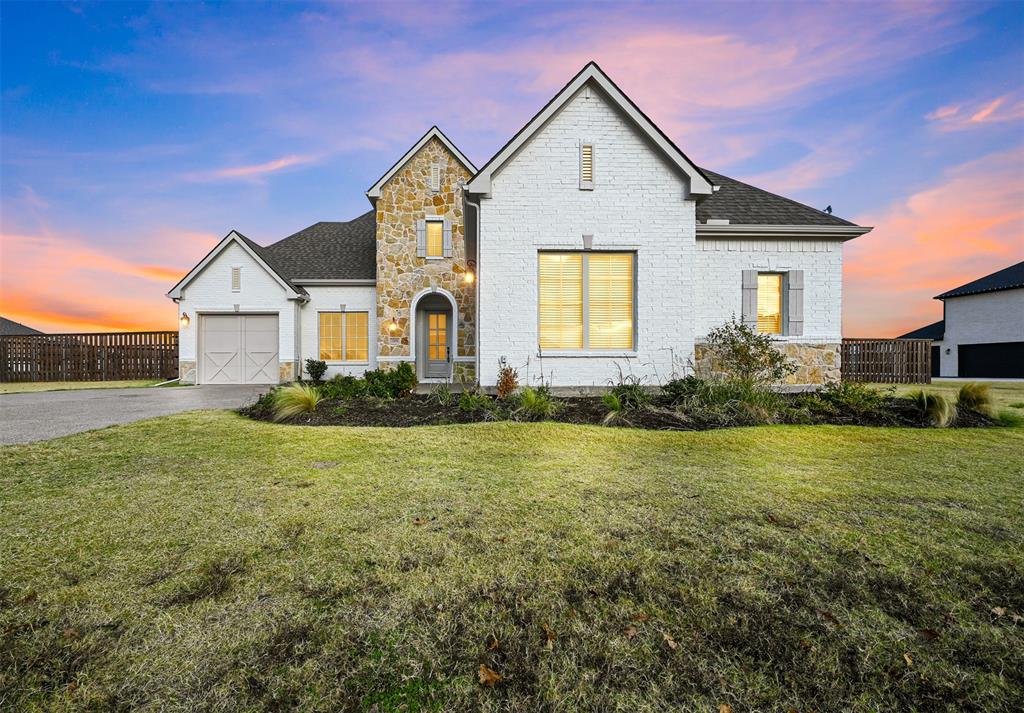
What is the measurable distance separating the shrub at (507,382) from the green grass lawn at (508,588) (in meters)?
3.90

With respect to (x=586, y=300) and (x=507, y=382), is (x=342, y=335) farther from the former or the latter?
(x=586, y=300)

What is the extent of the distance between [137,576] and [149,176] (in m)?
21.8

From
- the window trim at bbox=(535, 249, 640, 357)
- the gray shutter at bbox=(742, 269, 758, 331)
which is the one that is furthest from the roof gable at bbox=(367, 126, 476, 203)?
the gray shutter at bbox=(742, 269, 758, 331)

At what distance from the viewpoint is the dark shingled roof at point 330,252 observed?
50.6 ft

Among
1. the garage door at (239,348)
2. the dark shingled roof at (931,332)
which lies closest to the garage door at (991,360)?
the dark shingled roof at (931,332)

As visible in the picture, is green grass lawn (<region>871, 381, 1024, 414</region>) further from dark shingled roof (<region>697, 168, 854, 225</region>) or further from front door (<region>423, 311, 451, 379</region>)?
front door (<region>423, 311, 451, 379</region>)

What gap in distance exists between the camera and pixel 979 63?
12672mm

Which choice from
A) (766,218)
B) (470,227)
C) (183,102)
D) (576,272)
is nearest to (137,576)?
(576,272)

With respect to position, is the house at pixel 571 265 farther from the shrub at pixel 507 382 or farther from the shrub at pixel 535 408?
the shrub at pixel 535 408

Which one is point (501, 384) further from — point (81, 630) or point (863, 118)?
point (863, 118)

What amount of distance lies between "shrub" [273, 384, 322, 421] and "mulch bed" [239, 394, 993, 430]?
0.46 ft

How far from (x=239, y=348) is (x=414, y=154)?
31.3 ft

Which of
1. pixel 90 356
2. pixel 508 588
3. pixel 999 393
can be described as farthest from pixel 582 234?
pixel 90 356

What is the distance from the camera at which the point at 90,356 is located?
1694cm
